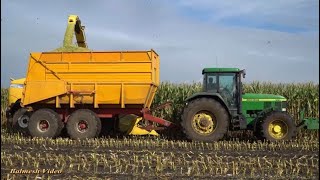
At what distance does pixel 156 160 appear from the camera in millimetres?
7613

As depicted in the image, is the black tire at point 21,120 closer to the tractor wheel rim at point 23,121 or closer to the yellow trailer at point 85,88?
the tractor wheel rim at point 23,121

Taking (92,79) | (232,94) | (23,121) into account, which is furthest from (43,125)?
(232,94)

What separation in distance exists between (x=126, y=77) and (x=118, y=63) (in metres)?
0.47

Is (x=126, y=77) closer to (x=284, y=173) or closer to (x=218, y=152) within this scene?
(x=218, y=152)

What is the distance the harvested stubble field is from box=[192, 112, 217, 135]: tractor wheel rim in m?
0.50

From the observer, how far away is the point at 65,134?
41.1ft

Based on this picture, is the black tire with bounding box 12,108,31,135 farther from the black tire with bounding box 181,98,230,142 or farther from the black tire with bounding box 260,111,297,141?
the black tire with bounding box 260,111,297,141

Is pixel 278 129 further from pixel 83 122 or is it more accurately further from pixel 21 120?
pixel 21 120

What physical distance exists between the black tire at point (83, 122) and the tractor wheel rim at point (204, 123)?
9.02 feet

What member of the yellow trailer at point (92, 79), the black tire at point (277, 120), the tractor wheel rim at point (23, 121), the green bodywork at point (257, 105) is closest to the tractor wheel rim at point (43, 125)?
the yellow trailer at point (92, 79)

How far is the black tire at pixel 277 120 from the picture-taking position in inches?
422

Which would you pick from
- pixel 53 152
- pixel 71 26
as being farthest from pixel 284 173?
pixel 71 26

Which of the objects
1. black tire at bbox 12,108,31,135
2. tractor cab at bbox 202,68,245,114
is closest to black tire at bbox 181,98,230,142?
tractor cab at bbox 202,68,245,114

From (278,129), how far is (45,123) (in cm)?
657
